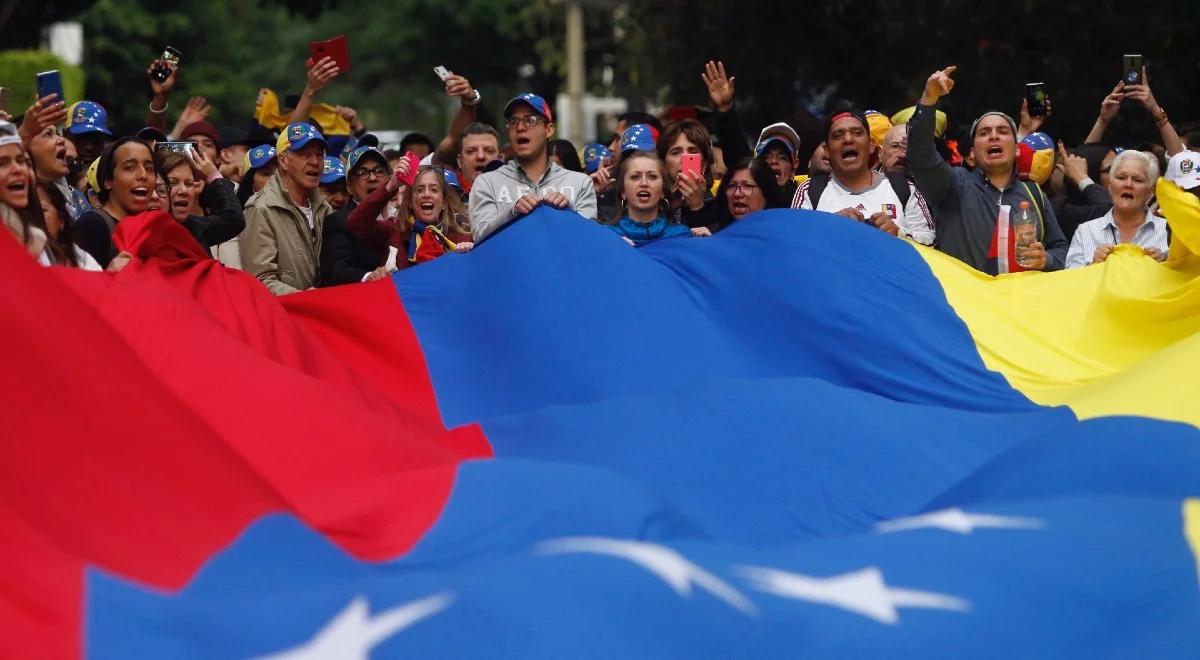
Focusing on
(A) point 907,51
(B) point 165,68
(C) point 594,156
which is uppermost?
(B) point 165,68

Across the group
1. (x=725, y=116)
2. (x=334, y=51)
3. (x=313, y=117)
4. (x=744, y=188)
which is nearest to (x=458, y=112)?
(x=334, y=51)

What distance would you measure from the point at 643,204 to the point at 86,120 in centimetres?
371

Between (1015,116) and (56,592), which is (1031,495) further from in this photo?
(1015,116)

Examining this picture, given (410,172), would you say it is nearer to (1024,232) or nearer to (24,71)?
Result: (1024,232)

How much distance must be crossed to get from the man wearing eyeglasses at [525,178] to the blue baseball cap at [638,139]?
478mm

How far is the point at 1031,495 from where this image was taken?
6.16m

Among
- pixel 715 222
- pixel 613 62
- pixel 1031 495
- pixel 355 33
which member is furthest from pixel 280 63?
pixel 1031 495

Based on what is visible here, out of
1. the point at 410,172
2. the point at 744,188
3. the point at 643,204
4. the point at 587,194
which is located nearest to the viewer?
the point at 643,204

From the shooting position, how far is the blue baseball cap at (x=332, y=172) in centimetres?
1047

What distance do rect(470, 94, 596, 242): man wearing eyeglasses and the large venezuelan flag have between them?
2.97 feet

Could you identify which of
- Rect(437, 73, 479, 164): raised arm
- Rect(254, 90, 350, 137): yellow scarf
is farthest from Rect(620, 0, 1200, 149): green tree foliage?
Rect(437, 73, 479, 164): raised arm

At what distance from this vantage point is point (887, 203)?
9.20 m

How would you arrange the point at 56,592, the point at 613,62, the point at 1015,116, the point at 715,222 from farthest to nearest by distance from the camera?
1. the point at 613,62
2. the point at 1015,116
3. the point at 715,222
4. the point at 56,592

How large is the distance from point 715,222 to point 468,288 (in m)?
2.32
